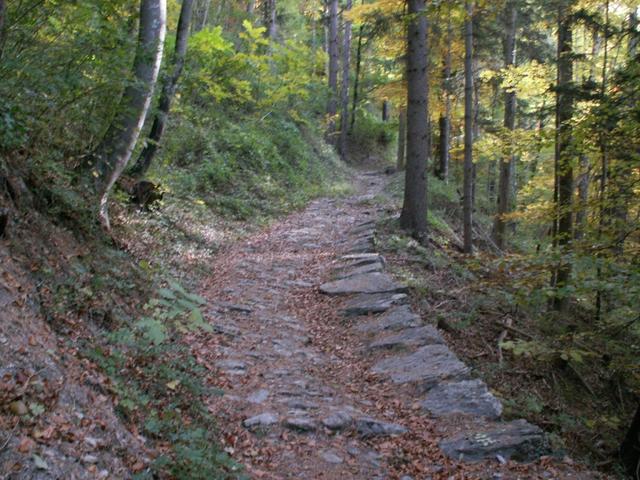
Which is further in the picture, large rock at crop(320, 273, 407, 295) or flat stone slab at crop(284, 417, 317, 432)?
large rock at crop(320, 273, 407, 295)

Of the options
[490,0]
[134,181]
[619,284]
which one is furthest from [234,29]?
[619,284]

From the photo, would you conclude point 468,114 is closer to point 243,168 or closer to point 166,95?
point 166,95

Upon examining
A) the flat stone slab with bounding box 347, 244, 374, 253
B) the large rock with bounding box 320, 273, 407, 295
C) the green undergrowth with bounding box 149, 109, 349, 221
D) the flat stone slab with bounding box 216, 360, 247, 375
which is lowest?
the flat stone slab with bounding box 216, 360, 247, 375

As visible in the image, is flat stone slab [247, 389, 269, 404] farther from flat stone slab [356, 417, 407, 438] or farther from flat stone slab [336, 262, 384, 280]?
flat stone slab [336, 262, 384, 280]

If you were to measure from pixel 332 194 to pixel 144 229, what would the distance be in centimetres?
1120

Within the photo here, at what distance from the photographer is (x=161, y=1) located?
7.70m

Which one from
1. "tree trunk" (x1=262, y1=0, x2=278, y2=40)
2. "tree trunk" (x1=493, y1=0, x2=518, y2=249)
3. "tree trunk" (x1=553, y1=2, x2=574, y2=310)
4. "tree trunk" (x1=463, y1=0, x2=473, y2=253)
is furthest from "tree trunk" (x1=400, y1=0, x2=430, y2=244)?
"tree trunk" (x1=262, y1=0, x2=278, y2=40)

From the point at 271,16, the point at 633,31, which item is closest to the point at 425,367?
the point at 633,31

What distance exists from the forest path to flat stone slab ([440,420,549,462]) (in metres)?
0.02

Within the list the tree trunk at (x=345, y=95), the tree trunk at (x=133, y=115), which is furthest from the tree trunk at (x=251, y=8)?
the tree trunk at (x=133, y=115)

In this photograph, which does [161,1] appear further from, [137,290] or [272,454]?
[272,454]

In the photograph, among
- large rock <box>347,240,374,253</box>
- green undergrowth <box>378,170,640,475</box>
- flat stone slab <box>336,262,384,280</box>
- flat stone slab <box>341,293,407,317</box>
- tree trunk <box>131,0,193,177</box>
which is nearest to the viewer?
green undergrowth <box>378,170,640,475</box>

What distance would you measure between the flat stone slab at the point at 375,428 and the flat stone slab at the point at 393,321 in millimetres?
2180

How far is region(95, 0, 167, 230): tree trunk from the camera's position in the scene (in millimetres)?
7320
